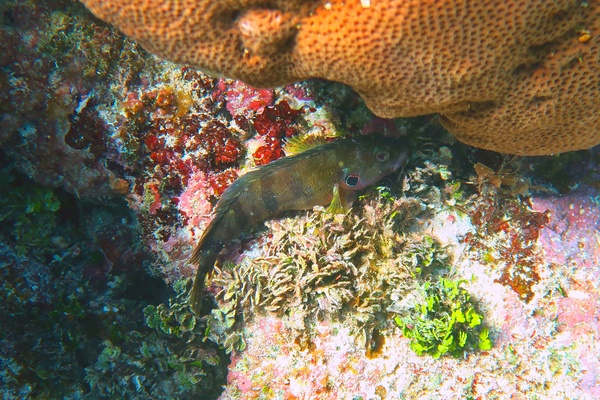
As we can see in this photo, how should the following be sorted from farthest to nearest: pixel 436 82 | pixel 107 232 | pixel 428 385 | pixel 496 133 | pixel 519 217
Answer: pixel 107 232 < pixel 519 217 < pixel 428 385 < pixel 496 133 < pixel 436 82

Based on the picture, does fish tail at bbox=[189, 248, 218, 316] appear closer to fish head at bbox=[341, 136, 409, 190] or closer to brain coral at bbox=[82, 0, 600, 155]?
fish head at bbox=[341, 136, 409, 190]

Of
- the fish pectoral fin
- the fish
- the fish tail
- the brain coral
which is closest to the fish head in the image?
the fish

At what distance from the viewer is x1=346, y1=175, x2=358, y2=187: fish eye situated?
3982 mm

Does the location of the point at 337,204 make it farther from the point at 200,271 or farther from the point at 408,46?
the point at 408,46

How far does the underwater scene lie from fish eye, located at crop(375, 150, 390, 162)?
0.02 m

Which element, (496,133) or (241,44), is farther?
(496,133)

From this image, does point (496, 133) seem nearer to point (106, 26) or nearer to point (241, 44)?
point (241, 44)

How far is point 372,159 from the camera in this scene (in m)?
3.90

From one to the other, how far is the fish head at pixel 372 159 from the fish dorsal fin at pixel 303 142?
1.32 ft

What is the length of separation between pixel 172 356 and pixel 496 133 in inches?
175

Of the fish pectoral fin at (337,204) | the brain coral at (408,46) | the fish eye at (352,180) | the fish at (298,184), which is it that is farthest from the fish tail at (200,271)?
the brain coral at (408,46)

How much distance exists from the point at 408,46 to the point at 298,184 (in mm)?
2012

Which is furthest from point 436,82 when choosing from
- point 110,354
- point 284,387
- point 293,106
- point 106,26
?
point 110,354

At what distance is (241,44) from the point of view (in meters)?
2.60
